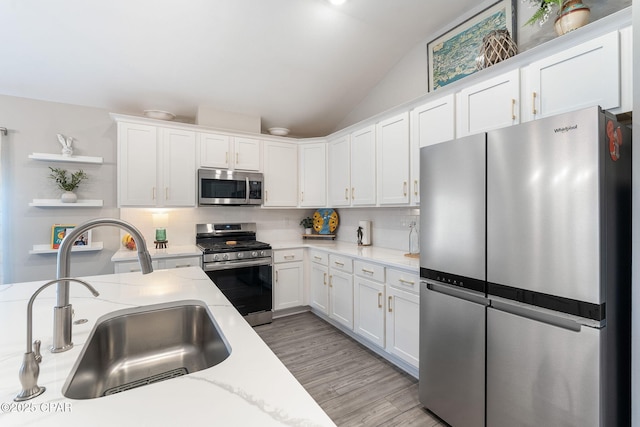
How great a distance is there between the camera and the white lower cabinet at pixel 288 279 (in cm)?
348

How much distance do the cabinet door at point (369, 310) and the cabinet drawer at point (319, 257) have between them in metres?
0.57

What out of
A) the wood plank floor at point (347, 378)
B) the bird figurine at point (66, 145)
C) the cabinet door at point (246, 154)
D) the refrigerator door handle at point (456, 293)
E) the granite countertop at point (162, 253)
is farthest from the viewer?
the cabinet door at point (246, 154)

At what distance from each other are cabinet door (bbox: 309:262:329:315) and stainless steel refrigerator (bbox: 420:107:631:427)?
1.69 metres

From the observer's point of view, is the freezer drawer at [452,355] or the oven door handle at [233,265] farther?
the oven door handle at [233,265]

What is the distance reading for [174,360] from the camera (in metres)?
1.21

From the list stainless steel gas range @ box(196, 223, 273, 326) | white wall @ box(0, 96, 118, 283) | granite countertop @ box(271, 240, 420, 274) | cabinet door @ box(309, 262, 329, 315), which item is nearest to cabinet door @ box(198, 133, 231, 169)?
stainless steel gas range @ box(196, 223, 273, 326)

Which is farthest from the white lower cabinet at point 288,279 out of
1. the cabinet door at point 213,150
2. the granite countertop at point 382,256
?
the cabinet door at point 213,150

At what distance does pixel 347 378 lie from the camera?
230cm

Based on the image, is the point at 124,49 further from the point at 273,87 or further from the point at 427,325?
the point at 427,325

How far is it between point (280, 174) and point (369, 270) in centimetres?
189

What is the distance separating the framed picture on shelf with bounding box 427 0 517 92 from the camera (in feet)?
7.50

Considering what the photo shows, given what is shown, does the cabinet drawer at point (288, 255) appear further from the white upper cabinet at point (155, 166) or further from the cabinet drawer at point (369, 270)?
the white upper cabinet at point (155, 166)

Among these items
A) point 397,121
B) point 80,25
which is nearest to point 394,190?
point 397,121

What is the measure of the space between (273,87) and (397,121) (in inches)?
63.7
